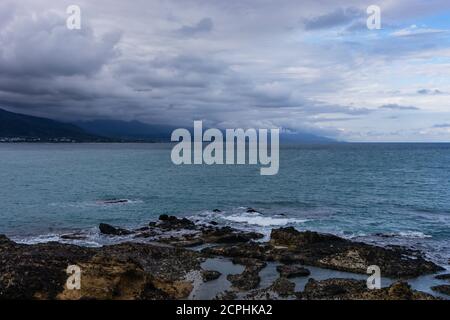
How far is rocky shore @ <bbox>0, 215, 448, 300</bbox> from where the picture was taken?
28.4 meters

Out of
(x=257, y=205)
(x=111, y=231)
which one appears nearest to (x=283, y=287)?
(x=111, y=231)

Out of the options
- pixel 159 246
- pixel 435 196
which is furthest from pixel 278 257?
pixel 435 196

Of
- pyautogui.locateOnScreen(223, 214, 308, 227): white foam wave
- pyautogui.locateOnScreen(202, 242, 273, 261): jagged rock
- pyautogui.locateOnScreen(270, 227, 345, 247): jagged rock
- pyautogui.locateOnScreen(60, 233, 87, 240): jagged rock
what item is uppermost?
pyautogui.locateOnScreen(270, 227, 345, 247): jagged rock

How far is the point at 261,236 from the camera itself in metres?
50.0

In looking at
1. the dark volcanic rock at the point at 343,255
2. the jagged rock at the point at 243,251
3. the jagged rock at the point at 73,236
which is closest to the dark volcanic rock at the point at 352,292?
the dark volcanic rock at the point at 343,255

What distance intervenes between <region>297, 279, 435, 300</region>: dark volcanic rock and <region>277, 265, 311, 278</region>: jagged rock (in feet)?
6.90

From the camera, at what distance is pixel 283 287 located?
3219 cm

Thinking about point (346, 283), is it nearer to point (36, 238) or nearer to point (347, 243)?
point (347, 243)

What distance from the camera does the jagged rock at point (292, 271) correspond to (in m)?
35.5

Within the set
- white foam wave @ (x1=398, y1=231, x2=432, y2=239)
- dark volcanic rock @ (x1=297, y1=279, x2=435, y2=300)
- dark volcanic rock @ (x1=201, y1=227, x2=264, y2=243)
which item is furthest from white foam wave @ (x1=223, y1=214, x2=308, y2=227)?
dark volcanic rock @ (x1=297, y1=279, x2=435, y2=300)

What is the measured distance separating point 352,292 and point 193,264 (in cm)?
1447

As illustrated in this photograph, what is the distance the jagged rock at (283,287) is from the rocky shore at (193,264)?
6cm

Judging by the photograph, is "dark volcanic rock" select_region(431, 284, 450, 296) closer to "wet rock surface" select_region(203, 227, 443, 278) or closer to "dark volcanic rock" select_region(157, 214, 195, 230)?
"wet rock surface" select_region(203, 227, 443, 278)
